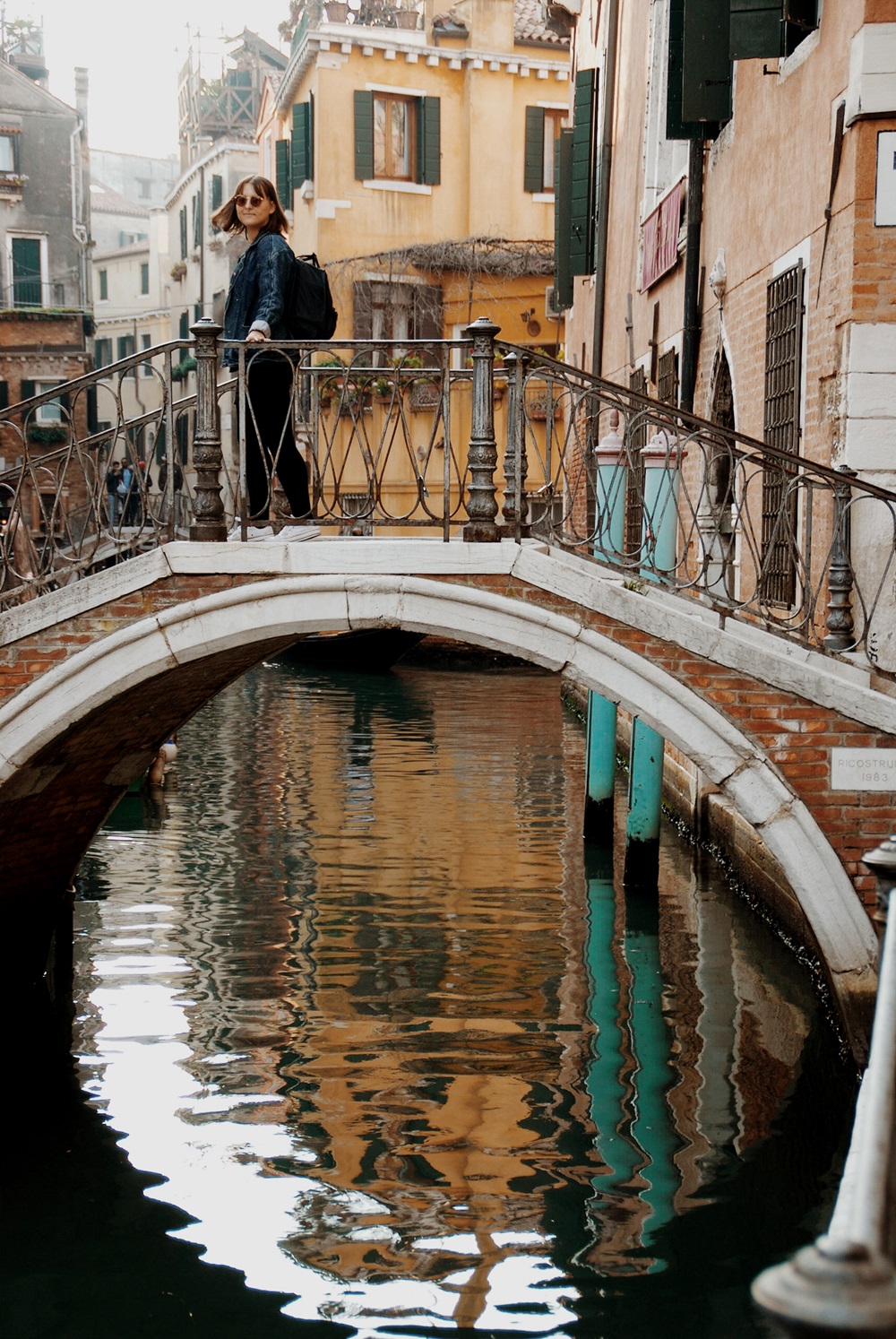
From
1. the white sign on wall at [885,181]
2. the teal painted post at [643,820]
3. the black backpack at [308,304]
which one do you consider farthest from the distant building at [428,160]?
the black backpack at [308,304]

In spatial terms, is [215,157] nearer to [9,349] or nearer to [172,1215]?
[9,349]

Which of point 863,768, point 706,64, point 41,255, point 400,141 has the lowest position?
point 863,768

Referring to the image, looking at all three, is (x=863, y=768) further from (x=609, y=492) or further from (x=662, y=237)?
(x=662, y=237)

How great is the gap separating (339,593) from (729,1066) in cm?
231

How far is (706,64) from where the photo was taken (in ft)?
26.5

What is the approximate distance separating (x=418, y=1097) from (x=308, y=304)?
9.35ft

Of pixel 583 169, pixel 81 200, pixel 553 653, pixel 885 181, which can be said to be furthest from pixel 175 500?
pixel 81 200

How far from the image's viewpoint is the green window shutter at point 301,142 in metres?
20.0

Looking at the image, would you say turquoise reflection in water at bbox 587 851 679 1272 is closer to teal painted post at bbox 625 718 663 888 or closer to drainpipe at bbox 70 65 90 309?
teal painted post at bbox 625 718 663 888

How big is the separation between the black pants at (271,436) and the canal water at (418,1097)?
2096 mm

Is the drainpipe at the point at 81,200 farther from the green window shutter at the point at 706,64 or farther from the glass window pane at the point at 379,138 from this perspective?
the green window shutter at the point at 706,64

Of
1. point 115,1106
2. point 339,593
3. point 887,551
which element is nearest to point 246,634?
point 339,593

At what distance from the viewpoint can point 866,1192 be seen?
5.16ft

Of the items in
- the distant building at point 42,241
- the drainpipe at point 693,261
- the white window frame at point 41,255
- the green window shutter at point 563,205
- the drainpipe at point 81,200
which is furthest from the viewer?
the drainpipe at point 81,200
